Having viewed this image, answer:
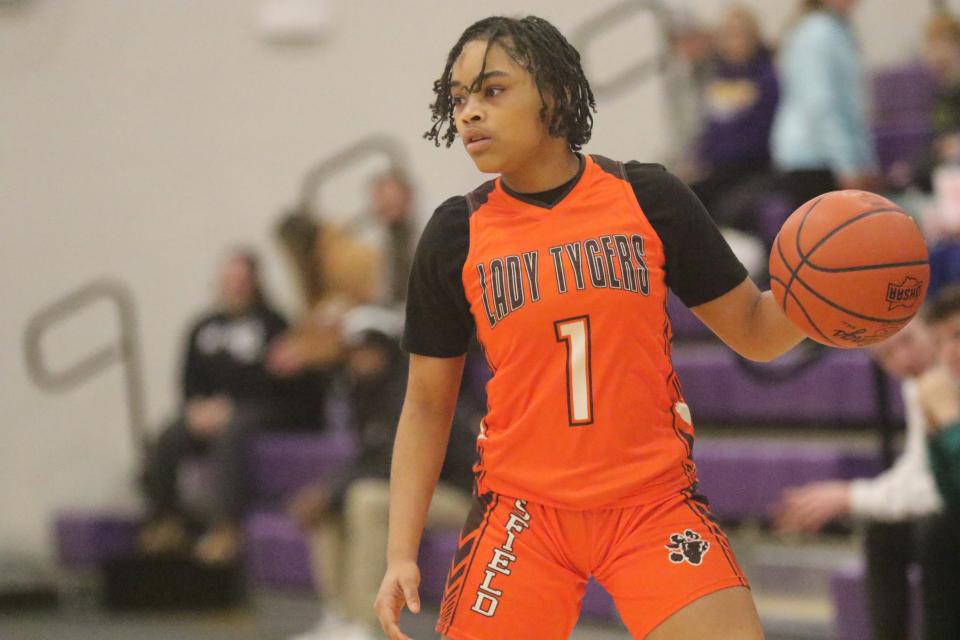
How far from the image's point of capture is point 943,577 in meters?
4.02

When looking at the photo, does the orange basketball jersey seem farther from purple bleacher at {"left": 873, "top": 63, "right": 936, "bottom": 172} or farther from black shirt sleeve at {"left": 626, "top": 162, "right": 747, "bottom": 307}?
purple bleacher at {"left": 873, "top": 63, "right": 936, "bottom": 172}

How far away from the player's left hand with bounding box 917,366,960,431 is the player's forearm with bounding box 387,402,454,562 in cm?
195

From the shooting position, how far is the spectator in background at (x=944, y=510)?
398cm

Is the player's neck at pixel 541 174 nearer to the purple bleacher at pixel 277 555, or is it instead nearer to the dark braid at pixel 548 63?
the dark braid at pixel 548 63

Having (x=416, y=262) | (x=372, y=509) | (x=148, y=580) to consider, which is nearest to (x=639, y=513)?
(x=416, y=262)

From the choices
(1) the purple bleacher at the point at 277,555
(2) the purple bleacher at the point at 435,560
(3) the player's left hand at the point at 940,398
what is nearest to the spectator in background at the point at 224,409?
(1) the purple bleacher at the point at 277,555

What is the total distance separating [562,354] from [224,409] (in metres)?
5.20

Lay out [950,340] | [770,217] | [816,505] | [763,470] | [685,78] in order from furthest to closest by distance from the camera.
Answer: [685,78] → [770,217] → [763,470] → [816,505] → [950,340]

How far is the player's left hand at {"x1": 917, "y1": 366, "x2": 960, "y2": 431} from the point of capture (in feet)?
13.2

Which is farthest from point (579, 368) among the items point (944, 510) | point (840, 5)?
point (840, 5)

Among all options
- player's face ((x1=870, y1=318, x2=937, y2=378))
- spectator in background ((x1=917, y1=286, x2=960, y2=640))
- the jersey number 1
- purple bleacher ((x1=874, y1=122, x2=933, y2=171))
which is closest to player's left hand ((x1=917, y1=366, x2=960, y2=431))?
spectator in background ((x1=917, y1=286, x2=960, y2=640))

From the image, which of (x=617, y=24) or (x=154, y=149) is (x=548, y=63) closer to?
(x=617, y=24)

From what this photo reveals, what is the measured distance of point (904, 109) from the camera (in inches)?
303

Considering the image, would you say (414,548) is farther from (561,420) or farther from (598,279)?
(598,279)
